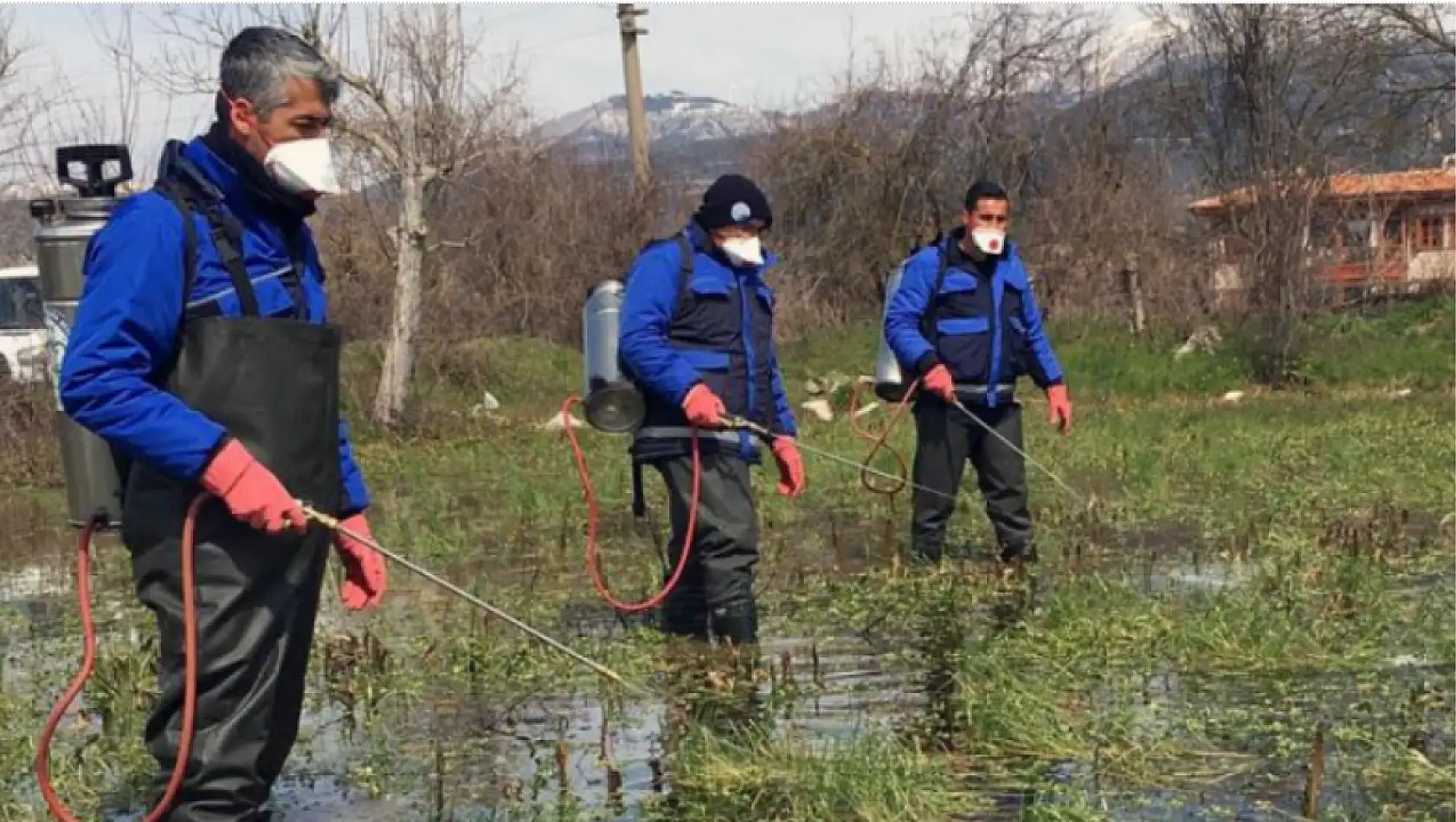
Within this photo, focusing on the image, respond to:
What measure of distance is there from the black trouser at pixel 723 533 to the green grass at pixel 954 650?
265 millimetres

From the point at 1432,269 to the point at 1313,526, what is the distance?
1877cm

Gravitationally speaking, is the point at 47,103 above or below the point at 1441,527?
above

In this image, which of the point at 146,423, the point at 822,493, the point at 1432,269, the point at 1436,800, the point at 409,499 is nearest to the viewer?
the point at 146,423

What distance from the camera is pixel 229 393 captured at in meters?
3.83

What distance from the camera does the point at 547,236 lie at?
28.2 metres

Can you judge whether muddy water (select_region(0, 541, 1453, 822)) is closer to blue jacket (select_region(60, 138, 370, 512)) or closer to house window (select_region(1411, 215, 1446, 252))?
blue jacket (select_region(60, 138, 370, 512))

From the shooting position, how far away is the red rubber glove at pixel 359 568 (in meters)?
4.28

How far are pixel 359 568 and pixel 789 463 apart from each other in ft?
9.20

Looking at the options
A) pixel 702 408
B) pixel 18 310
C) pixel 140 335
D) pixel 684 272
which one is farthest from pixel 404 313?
pixel 140 335

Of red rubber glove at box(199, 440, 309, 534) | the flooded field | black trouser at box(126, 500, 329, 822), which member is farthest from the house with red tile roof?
red rubber glove at box(199, 440, 309, 534)

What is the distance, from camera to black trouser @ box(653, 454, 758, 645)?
21.9 feet

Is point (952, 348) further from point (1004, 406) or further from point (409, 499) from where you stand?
point (409, 499)

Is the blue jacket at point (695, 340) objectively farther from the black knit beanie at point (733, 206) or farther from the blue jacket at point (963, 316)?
the blue jacket at point (963, 316)

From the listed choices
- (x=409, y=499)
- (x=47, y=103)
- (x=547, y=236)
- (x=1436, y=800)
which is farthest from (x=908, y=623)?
(x=547, y=236)
